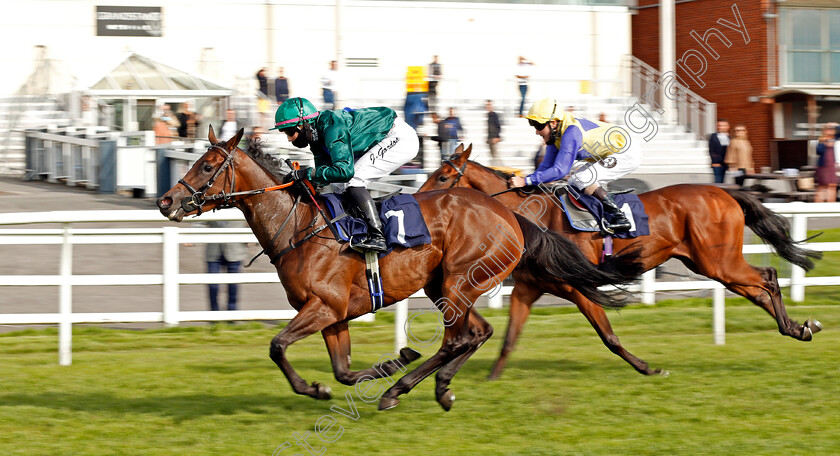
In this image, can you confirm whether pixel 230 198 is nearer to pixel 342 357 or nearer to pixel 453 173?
pixel 342 357

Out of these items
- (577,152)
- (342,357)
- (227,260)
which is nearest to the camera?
(342,357)

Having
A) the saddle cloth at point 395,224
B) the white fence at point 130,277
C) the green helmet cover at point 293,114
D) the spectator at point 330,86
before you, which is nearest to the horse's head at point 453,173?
the white fence at point 130,277

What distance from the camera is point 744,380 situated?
226 inches

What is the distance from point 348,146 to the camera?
5.15 metres

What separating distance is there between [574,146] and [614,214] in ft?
1.73

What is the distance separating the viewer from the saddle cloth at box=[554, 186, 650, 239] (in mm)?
6344

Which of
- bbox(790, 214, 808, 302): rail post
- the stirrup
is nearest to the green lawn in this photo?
bbox(790, 214, 808, 302): rail post

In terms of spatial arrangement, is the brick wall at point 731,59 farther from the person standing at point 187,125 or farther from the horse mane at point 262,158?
the horse mane at point 262,158

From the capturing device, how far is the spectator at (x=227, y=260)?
7801 millimetres

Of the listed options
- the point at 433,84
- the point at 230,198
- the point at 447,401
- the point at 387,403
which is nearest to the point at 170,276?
the point at 230,198

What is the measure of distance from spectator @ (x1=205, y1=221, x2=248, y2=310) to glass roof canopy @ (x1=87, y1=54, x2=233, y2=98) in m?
10.7

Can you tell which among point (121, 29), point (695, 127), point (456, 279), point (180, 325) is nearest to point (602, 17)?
point (695, 127)

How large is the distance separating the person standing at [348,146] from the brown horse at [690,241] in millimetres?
1229

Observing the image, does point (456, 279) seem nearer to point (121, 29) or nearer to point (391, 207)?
point (391, 207)
